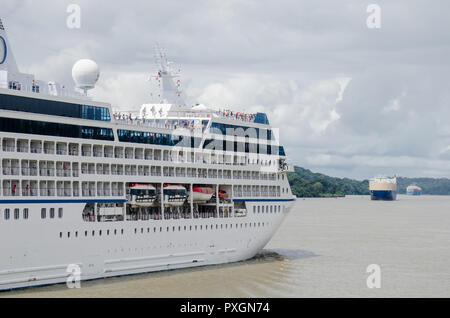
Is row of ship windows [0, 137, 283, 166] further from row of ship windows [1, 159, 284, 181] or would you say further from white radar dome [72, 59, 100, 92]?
white radar dome [72, 59, 100, 92]

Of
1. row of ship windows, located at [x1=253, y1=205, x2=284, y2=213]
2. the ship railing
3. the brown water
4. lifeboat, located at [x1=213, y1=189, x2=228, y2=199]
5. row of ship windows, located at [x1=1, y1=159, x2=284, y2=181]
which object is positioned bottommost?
the brown water

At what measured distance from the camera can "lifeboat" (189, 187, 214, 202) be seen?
39562 millimetres

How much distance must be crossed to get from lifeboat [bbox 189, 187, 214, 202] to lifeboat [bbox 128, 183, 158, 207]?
151 inches

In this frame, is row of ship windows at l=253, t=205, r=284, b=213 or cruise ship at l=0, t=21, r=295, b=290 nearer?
cruise ship at l=0, t=21, r=295, b=290

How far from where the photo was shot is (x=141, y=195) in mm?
35750

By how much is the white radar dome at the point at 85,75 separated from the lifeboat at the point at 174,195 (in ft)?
24.7

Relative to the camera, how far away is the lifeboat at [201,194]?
39.6 meters

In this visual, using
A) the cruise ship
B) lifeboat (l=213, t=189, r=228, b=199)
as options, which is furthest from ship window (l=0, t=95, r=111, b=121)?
lifeboat (l=213, t=189, r=228, b=199)

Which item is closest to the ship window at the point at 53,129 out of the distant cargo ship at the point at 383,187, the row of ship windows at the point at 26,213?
the row of ship windows at the point at 26,213

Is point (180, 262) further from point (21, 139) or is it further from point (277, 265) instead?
point (21, 139)

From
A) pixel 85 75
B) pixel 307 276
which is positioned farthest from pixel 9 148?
pixel 307 276

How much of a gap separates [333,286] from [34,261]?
16.1 metres
